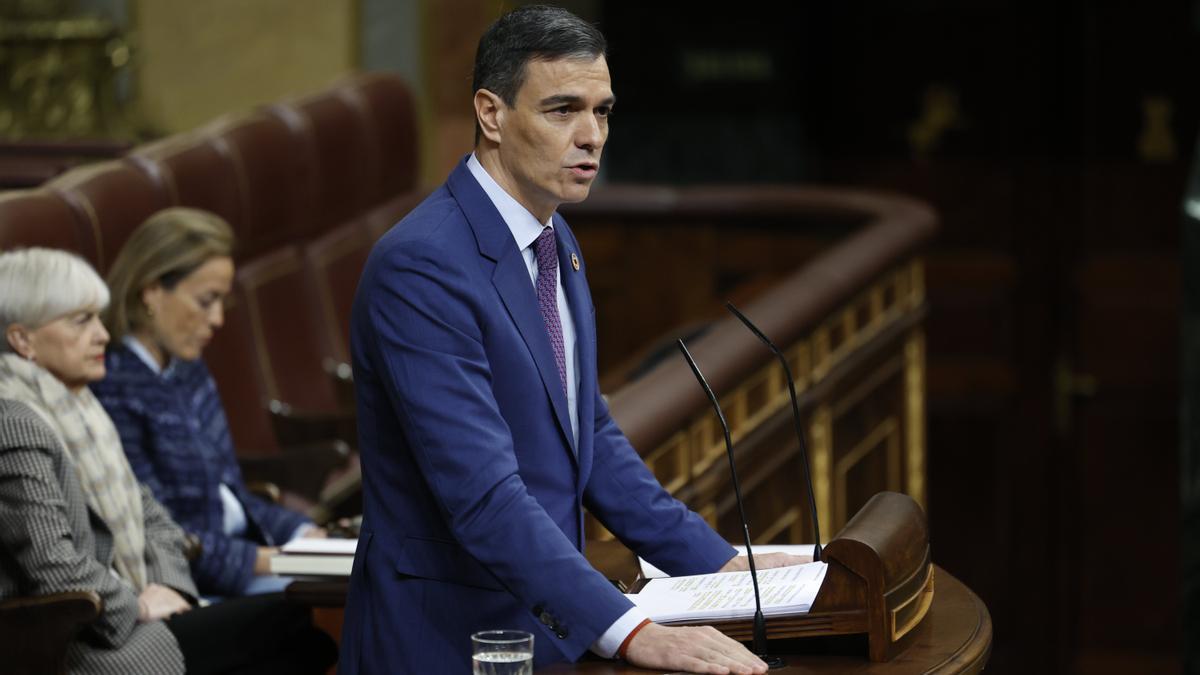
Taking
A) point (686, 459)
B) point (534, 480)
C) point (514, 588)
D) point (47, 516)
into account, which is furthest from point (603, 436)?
point (686, 459)

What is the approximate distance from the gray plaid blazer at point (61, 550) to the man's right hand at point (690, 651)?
3.67ft

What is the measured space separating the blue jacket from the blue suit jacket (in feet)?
4.51

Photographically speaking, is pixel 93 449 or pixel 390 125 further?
pixel 390 125

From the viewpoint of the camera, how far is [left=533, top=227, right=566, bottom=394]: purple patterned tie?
1985 mm

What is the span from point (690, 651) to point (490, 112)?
580mm

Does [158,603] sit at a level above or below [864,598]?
below

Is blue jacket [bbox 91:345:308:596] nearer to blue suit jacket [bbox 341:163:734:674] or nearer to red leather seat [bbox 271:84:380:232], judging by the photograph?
blue suit jacket [bbox 341:163:734:674]

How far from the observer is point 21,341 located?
2.84 meters

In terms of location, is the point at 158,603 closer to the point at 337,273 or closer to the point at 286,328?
the point at 286,328

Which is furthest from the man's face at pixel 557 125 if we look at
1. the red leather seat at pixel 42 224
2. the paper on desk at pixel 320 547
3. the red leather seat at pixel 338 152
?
the red leather seat at pixel 338 152

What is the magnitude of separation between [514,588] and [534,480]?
148 mm

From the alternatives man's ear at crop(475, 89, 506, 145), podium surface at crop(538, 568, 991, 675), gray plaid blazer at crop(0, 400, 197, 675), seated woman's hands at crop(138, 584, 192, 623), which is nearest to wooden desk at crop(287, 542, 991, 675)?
podium surface at crop(538, 568, 991, 675)

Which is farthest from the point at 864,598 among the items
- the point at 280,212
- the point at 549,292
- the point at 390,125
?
the point at 390,125

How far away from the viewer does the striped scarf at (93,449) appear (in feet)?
9.24
